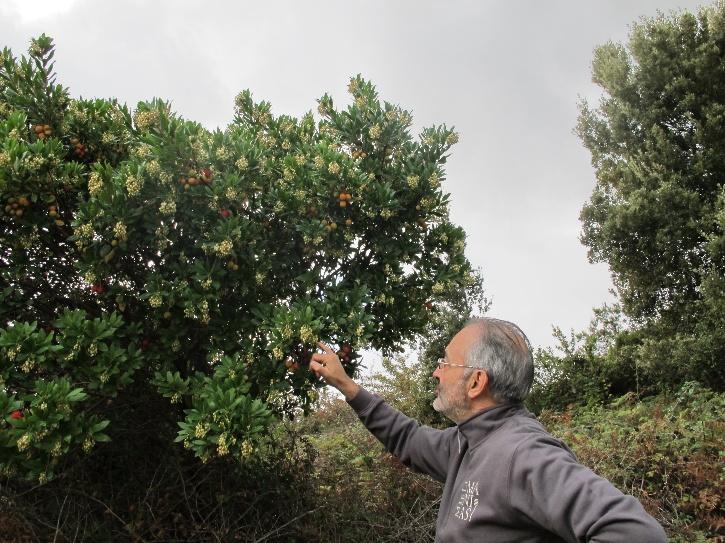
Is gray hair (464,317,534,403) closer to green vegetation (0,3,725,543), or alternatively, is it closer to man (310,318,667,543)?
man (310,318,667,543)

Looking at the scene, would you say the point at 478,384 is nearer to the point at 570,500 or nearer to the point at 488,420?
the point at 488,420

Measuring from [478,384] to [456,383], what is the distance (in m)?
0.11

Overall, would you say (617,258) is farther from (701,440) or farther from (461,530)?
(461,530)

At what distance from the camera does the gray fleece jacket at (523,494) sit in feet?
6.24

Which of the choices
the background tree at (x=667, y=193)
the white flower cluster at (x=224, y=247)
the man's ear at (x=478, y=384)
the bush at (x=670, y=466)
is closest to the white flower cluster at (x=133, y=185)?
the white flower cluster at (x=224, y=247)

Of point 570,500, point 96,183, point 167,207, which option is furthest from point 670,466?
point 96,183

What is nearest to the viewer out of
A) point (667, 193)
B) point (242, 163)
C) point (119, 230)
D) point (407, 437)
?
point (407, 437)

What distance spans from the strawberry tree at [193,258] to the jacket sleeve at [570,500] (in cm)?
221

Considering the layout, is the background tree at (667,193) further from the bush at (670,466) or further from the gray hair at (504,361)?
the gray hair at (504,361)

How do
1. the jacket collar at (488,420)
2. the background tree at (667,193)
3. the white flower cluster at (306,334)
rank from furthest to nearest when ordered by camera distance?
the background tree at (667,193) < the white flower cluster at (306,334) < the jacket collar at (488,420)

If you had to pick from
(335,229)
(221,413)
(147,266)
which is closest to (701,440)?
(335,229)

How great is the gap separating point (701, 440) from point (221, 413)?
5.98m

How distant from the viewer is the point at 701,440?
24.1ft

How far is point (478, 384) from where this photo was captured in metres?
2.58
